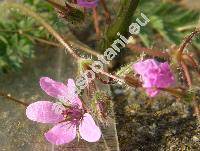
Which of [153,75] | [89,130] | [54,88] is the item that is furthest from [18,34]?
[153,75]

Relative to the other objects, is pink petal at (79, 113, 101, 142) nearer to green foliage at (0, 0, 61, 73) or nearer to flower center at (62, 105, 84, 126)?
flower center at (62, 105, 84, 126)

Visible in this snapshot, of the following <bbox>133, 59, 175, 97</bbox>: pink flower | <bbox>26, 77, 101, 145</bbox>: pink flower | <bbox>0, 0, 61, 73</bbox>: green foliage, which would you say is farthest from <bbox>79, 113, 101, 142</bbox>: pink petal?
<bbox>0, 0, 61, 73</bbox>: green foliage

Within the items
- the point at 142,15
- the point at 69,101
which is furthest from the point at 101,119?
the point at 142,15

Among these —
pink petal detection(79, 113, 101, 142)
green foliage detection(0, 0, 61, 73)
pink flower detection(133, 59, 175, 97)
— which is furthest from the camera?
green foliage detection(0, 0, 61, 73)

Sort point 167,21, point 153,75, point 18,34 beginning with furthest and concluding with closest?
point 167,21, point 18,34, point 153,75

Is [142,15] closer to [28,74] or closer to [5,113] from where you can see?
[28,74]

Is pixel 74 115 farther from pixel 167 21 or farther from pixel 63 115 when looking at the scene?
pixel 167 21
